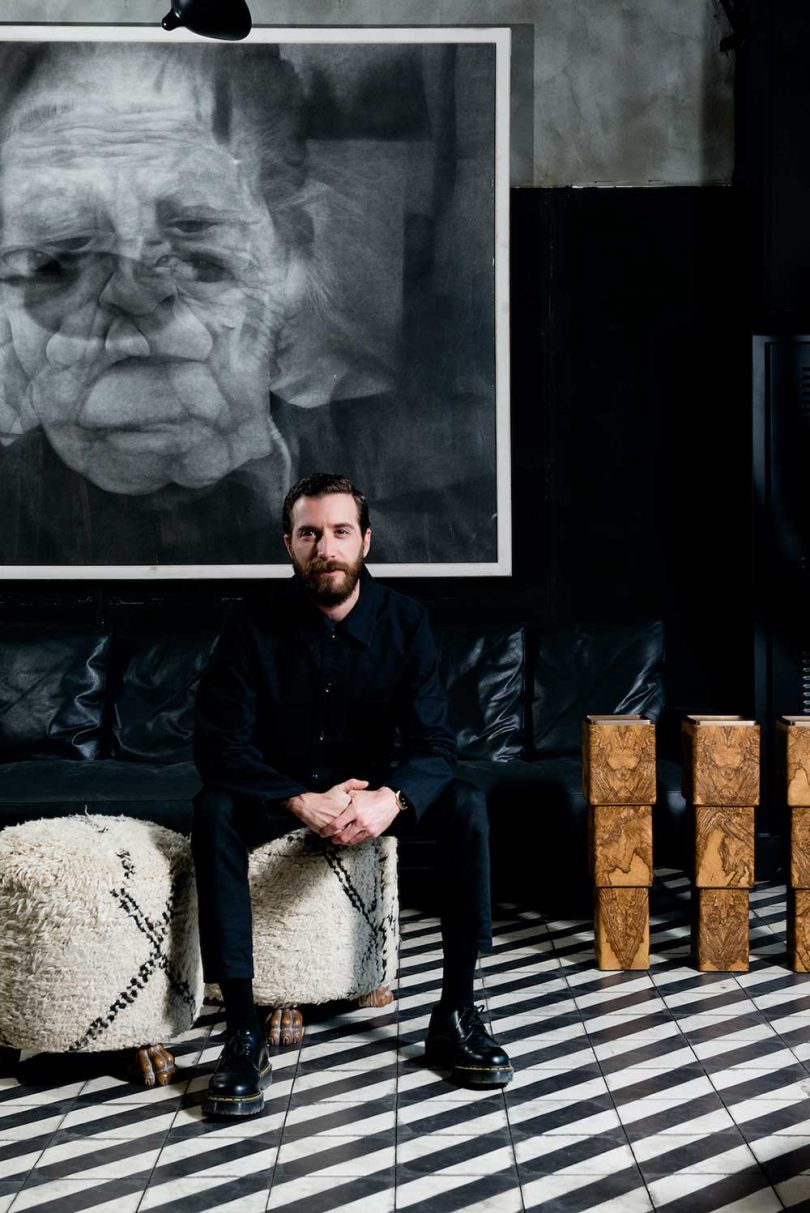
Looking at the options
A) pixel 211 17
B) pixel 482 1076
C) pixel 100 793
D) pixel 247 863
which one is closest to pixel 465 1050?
pixel 482 1076

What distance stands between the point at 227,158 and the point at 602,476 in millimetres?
1978

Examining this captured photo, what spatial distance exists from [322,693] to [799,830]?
1.53m

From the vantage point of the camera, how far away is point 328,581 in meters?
3.44

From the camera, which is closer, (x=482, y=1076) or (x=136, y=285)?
(x=482, y=1076)

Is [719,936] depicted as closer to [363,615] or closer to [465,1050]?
[465,1050]

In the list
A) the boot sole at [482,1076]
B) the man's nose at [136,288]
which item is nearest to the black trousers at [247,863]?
the boot sole at [482,1076]

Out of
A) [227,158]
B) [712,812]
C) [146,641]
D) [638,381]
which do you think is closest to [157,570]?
[146,641]

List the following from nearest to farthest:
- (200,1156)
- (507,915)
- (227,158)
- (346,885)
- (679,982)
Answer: (200,1156) < (346,885) < (679,982) < (507,915) < (227,158)

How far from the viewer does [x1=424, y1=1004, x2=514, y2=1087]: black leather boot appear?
10.2 ft

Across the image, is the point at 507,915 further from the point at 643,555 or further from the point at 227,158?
the point at 227,158

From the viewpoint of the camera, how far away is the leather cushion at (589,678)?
16.5 feet

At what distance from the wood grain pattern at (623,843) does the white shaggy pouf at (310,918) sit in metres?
0.82

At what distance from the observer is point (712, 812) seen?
3936 mm

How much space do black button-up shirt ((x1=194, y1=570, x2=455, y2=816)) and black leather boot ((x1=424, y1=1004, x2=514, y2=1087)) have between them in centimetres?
58
